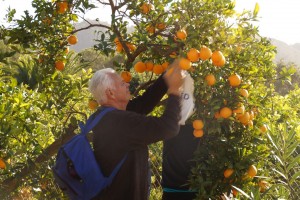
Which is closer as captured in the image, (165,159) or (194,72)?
(194,72)

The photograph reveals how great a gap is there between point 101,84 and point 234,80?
75 cm

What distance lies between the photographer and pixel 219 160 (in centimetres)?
215

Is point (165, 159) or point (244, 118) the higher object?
point (244, 118)

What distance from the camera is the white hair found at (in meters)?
2.08

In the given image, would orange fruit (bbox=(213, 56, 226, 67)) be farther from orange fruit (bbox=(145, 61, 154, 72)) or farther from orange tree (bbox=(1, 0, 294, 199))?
orange fruit (bbox=(145, 61, 154, 72))

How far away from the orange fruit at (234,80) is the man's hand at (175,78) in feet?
0.91

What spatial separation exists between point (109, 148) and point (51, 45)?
1.14 metres

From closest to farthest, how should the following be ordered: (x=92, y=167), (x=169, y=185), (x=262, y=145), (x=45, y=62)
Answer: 1. (x=92, y=167)
2. (x=262, y=145)
3. (x=169, y=185)
4. (x=45, y=62)

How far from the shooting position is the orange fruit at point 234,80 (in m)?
2.04

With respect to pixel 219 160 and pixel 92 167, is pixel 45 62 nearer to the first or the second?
pixel 92 167

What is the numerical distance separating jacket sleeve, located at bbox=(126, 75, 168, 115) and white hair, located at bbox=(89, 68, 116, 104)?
0.34m

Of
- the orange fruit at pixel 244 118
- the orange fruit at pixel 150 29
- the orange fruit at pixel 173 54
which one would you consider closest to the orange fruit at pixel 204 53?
the orange fruit at pixel 173 54

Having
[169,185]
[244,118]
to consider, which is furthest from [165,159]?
[244,118]

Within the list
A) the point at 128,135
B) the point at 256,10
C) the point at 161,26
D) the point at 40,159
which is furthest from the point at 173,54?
the point at 40,159
